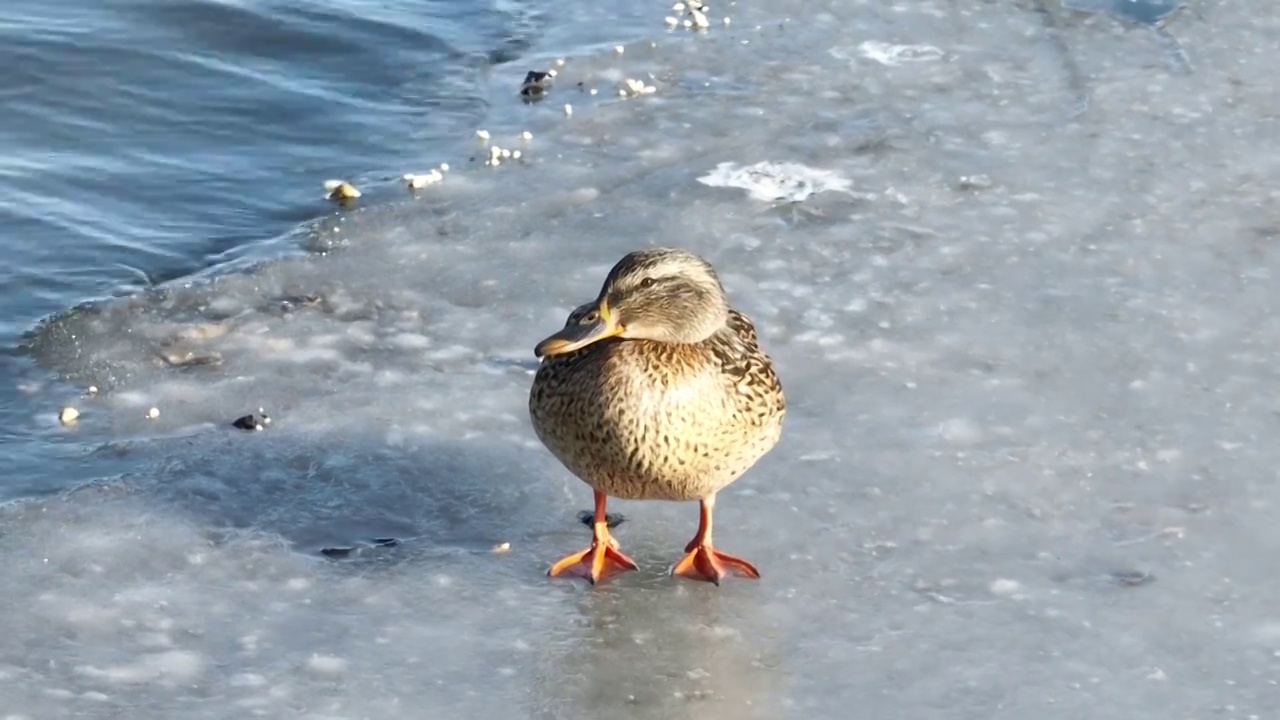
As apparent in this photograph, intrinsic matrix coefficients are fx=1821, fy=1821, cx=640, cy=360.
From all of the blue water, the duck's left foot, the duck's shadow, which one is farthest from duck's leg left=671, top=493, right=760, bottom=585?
the blue water

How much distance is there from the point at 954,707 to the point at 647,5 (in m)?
5.70

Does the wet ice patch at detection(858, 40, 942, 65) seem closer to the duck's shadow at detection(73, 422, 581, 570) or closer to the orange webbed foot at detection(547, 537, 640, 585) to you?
the duck's shadow at detection(73, 422, 581, 570)

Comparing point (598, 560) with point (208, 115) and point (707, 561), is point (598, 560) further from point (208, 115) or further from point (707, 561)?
point (208, 115)

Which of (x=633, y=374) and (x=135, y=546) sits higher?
(x=633, y=374)

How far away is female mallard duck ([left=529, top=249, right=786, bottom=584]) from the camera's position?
14.0 feet

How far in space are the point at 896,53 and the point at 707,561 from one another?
428cm

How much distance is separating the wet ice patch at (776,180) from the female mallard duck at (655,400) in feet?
7.43

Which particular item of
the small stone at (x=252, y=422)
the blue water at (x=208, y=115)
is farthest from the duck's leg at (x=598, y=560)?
the blue water at (x=208, y=115)

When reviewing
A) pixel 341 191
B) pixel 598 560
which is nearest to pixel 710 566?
pixel 598 560

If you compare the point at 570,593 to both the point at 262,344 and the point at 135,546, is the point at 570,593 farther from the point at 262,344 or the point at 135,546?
the point at 262,344

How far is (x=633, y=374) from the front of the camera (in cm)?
430

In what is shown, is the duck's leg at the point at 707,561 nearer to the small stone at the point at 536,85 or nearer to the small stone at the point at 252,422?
the small stone at the point at 252,422

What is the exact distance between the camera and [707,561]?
14.6 ft

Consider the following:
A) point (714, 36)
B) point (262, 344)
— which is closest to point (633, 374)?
point (262, 344)
